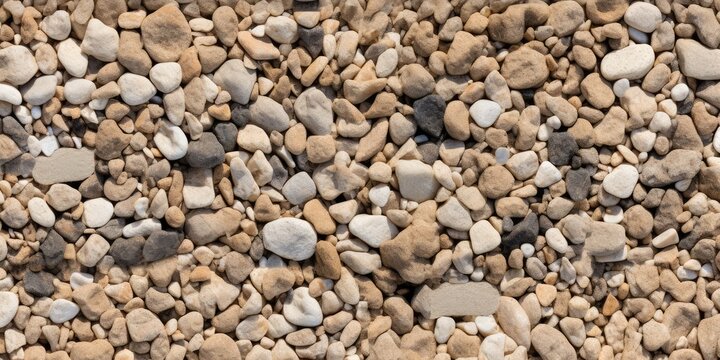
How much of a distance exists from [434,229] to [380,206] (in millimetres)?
100

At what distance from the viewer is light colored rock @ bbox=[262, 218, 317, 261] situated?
1707 millimetres

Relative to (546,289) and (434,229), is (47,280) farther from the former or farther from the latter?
(546,289)

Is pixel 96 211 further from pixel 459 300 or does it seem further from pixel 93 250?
pixel 459 300

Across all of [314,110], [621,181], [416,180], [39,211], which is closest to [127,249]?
[39,211]

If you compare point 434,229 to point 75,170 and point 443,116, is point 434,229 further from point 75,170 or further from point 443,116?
point 75,170

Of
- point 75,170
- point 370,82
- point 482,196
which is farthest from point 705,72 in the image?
point 75,170

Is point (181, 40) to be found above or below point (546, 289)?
above

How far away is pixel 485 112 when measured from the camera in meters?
1.72

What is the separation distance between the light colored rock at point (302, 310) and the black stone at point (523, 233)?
341mm

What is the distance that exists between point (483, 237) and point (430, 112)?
0.23 metres

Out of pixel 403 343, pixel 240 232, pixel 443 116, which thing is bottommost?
pixel 403 343

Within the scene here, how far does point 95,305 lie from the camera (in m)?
1.70

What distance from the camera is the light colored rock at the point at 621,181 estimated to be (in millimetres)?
1742

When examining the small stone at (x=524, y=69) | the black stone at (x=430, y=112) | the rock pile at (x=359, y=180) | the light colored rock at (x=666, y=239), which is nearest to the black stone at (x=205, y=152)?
the rock pile at (x=359, y=180)
